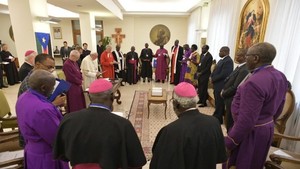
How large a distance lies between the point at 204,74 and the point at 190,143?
3986 millimetres

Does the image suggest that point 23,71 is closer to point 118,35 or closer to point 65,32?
point 118,35

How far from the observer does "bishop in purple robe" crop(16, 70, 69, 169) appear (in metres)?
1.47

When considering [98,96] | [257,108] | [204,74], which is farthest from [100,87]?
[204,74]

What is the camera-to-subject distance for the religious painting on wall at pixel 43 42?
12.6 ft

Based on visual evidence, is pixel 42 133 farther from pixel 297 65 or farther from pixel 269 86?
pixel 297 65

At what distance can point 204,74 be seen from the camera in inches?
195

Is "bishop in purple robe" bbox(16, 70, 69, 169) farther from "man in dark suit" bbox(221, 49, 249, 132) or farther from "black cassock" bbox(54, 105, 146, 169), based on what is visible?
"man in dark suit" bbox(221, 49, 249, 132)

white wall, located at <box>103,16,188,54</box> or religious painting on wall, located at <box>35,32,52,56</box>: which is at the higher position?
white wall, located at <box>103,16,188,54</box>

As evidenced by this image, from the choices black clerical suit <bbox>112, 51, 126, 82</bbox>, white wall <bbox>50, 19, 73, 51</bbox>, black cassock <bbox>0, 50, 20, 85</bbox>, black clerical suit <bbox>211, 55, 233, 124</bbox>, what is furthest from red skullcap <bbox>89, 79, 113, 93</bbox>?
white wall <bbox>50, 19, 73, 51</bbox>

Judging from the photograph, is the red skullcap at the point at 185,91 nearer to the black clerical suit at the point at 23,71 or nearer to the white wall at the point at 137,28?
the black clerical suit at the point at 23,71

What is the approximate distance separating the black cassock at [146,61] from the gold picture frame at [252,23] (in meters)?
3.73

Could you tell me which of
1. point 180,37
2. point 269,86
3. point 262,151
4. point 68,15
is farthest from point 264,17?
point 68,15

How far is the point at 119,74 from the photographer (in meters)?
7.32

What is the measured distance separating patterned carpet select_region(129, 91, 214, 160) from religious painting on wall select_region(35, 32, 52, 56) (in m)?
2.46
